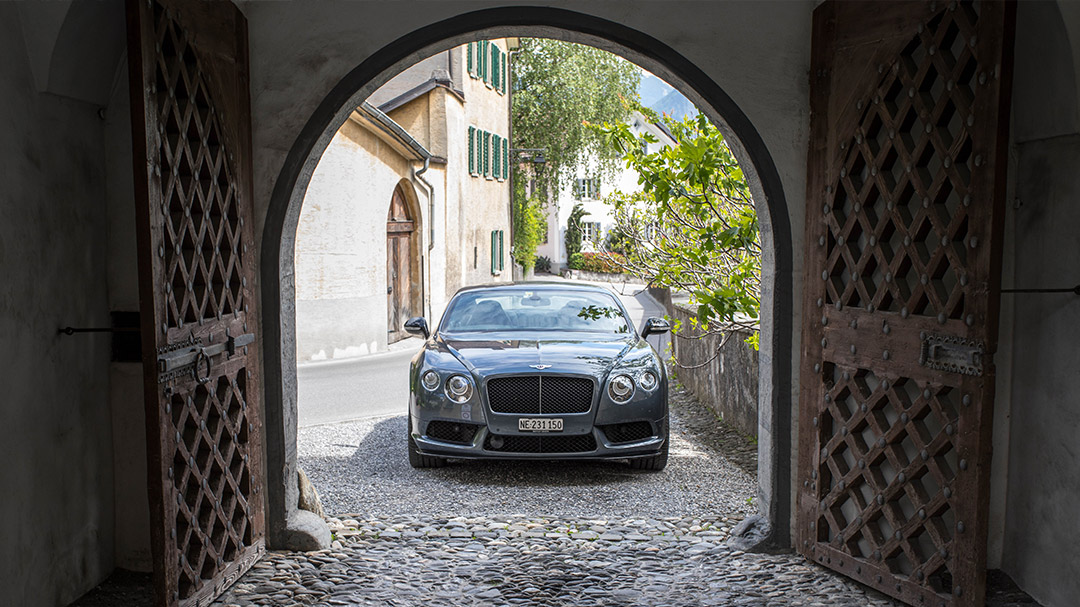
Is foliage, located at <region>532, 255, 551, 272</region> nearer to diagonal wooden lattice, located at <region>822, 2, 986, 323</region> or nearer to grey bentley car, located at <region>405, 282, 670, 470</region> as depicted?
grey bentley car, located at <region>405, 282, 670, 470</region>

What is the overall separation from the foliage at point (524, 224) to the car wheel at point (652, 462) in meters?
28.8

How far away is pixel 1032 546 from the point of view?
178 inches

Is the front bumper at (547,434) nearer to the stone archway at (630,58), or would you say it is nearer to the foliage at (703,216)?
the foliage at (703,216)

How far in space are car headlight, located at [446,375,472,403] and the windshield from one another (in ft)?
3.71

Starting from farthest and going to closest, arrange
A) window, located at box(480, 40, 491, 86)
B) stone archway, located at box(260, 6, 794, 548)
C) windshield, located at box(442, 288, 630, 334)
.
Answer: window, located at box(480, 40, 491, 86) < windshield, located at box(442, 288, 630, 334) < stone archway, located at box(260, 6, 794, 548)

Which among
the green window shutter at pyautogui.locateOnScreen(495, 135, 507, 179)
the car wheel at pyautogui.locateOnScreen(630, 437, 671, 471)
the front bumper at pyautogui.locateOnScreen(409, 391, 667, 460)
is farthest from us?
the green window shutter at pyautogui.locateOnScreen(495, 135, 507, 179)

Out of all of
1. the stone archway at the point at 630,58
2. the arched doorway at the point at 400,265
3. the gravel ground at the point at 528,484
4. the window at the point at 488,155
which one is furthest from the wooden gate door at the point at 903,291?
the window at the point at 488,155

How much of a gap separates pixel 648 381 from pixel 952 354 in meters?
3.46

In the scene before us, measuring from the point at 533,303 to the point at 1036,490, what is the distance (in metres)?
4.99

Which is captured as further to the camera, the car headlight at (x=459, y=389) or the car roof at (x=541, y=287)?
the car roof at (x=541, y=287)

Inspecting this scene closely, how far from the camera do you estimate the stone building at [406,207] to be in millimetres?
15773

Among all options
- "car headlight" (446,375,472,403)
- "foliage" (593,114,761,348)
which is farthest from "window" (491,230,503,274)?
"car headlight" (446,375,472,403)

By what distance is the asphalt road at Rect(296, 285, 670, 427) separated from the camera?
10.7m

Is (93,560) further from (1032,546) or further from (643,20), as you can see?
(1032,546)
